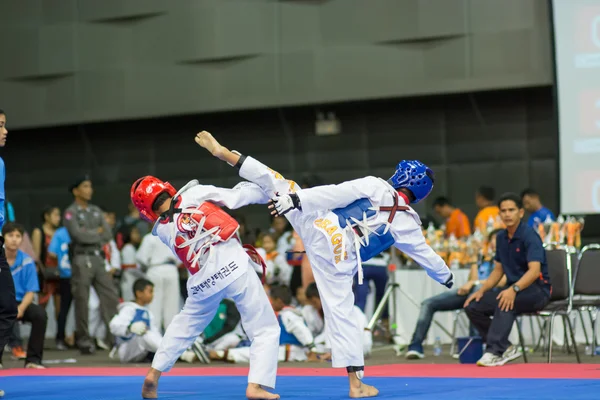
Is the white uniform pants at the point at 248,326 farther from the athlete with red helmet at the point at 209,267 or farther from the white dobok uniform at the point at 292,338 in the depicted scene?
the white dobok uniform at the point at 292,338

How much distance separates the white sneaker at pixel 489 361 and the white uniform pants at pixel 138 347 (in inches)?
107

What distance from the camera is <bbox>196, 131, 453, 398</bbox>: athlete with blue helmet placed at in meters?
4.89

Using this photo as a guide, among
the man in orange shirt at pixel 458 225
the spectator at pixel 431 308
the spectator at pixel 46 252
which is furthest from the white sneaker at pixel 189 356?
the man in orange shirt at pixel 458 225

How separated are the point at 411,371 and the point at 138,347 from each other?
2577 mm

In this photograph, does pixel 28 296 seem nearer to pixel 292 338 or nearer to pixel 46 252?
pixel 292 338

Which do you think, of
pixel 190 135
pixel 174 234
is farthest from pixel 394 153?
pixel 174 234

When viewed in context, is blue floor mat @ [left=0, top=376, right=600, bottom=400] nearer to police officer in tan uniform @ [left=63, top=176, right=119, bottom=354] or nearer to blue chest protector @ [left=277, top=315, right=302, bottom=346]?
blue chest protector @ [left=277, top=315, right=302, bottom=346]

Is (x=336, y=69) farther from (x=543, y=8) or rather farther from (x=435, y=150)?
(x=543, y=8)

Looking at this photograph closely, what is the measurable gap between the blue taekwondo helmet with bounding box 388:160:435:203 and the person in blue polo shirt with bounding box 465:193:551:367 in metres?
1.76

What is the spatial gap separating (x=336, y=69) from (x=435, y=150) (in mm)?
1599

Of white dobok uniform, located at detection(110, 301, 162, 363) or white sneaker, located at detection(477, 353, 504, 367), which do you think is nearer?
white sneaker, located at detection(477, 353, 504, 367)

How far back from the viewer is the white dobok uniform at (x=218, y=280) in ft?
15.8

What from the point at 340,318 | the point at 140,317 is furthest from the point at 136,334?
the point at 340,318

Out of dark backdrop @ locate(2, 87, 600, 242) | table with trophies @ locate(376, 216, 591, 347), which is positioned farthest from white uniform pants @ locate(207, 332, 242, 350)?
dark backdrop @ locate(2, 87, 600, 242)
